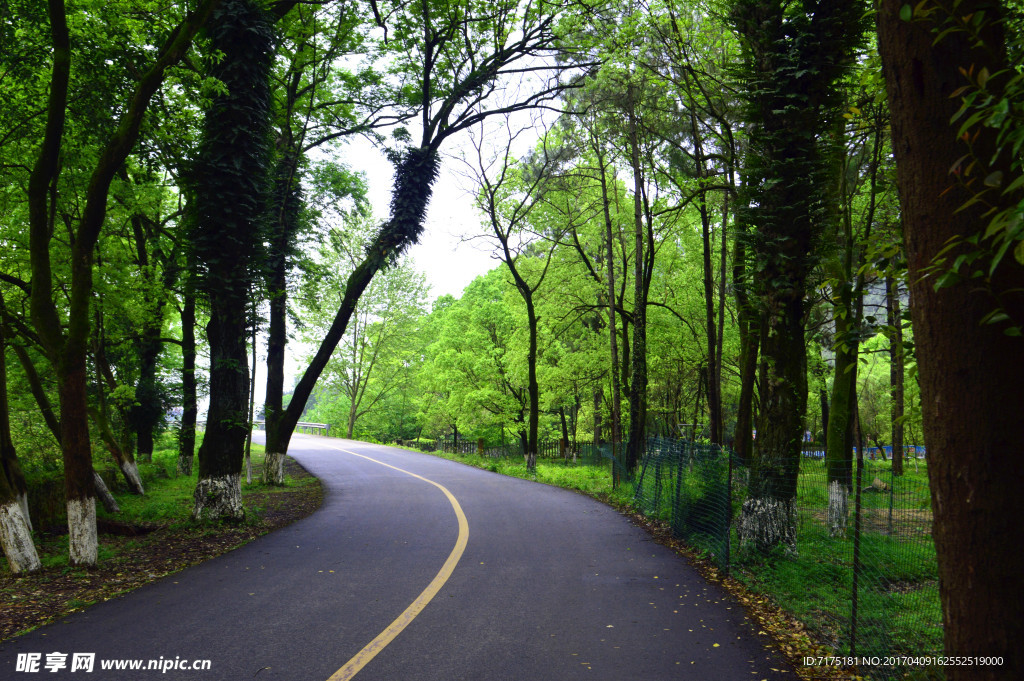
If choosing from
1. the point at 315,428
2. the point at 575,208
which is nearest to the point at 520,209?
the point at 575,208

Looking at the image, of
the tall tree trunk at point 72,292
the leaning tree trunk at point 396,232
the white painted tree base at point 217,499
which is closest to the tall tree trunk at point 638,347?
the leaning tree trunk at point 396,232

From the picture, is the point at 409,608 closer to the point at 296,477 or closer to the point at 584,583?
the point at 584,583

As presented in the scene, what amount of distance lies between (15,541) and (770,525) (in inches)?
404

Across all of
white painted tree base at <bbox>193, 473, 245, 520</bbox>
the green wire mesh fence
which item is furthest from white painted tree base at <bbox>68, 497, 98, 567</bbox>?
the green wire mesh fence

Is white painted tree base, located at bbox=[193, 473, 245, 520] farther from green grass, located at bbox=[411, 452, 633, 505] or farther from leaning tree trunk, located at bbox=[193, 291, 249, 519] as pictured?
green grass, located at bbox=[411, 452, 633, 505]

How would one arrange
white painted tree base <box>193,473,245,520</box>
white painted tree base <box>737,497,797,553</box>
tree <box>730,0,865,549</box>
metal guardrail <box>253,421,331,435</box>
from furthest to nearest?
metal guardrail <box>253,421,331,435</box> < white painted tree base <box>193,473,245,520</box> < tree <box>730,0,865,549</box> < white painted tree base <box>737,497,797,553</box>

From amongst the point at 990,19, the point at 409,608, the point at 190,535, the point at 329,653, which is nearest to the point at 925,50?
the point at 990,19

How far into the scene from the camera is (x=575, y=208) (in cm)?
2630

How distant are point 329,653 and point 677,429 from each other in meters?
29.5

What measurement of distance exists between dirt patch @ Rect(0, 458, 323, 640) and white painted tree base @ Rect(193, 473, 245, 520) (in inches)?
9.0

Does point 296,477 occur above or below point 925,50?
below

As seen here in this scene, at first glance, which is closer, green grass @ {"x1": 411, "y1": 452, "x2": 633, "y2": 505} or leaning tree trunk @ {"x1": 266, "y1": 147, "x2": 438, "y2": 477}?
green grass @ {"x1": 411, "y1": 452, "x2": 633, "y2": 505}

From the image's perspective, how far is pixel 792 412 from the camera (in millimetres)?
8891

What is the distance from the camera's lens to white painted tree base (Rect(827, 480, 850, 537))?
920cm
